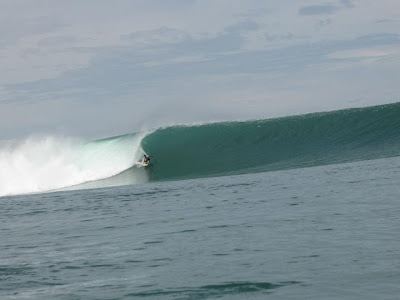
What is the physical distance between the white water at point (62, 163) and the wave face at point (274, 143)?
1472mm

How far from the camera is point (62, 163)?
3466cm

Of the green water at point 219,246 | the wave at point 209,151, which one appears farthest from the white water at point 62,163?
the green water at point 219,246

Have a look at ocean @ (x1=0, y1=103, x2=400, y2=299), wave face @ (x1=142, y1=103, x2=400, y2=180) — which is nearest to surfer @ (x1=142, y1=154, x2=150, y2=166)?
wave face @ (x1=142, y1=103, x2=400, y2=180)

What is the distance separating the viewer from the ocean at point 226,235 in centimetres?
820

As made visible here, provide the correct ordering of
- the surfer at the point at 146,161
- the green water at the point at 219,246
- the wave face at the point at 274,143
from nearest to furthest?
the green water at the point at 219,246
the wave face at the point at 274,143
the surfer at the point at 146,161

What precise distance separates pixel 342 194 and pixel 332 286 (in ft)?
26.7

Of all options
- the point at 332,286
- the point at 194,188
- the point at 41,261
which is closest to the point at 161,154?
the point at 194,188

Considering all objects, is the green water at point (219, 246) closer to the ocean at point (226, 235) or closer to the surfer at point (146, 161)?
→ the ocean at point (226, 235)

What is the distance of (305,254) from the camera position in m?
9.38

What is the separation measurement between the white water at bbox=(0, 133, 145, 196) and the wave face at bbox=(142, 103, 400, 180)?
58.0 inches

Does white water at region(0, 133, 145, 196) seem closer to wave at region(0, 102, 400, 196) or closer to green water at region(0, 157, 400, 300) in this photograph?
wave at region(0, 102, 400, 196)

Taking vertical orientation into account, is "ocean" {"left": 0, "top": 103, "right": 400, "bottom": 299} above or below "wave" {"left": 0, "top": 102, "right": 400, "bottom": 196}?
below

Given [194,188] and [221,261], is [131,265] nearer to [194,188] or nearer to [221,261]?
[221,261]

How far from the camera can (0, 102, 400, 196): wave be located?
30000mm
